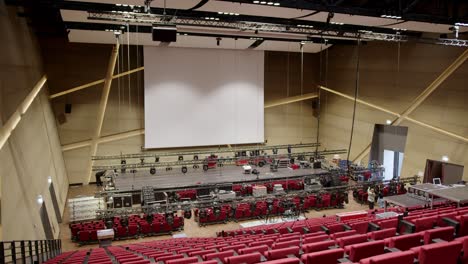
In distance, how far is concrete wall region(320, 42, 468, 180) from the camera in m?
20.0

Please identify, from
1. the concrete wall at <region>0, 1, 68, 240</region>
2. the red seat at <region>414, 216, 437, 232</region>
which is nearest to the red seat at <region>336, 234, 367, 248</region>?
the red seat at <region>414, 216, 437, 232</region>

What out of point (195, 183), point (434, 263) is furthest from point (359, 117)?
point (434, 263)

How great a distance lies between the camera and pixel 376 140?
2505 cm

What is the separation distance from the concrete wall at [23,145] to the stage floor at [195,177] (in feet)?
14.0

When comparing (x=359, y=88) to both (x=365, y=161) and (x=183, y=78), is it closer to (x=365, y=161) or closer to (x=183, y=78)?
(x=365, y=161)

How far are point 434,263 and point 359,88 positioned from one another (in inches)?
864

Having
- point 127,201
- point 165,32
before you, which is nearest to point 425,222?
point 165,32

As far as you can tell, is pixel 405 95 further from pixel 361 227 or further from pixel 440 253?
pixel 440 253

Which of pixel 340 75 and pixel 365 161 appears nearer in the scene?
pixel 365 161

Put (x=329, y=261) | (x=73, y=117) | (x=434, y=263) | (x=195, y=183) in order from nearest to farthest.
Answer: (x=434, y=263) → (x=329, y=261) → (x=195, y=183) → (x=73, y=117)

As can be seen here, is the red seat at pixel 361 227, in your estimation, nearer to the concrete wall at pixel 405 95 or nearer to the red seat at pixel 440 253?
the red seat at pixel 440 253

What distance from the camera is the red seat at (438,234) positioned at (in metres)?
6.59

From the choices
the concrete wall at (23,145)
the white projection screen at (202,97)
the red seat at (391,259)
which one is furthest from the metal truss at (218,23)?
the red seat at (391,259)

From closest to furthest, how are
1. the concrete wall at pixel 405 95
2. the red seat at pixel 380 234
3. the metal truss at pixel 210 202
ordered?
the red seat at pixel 380 234
the metal truss at pixel 210 202
the concrete wall at pixel 405 95
